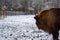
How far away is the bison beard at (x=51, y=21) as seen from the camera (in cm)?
600

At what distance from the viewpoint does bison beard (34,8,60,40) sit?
19.7 ft

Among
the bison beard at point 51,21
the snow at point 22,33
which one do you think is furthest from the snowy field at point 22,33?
the bison beard at point 51,21

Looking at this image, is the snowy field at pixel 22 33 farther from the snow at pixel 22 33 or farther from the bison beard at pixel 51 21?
the bison beard at pixel 51 21

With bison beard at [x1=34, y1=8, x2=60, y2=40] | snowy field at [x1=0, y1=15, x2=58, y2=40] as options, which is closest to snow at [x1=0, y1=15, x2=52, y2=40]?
snowy field at [x1=0, y1=15, x2=58, y2=40]

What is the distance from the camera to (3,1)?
74.9ft

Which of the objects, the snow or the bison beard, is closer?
the bison beard

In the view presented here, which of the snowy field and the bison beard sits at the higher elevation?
the bison beard

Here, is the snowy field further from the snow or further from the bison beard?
the bison beard

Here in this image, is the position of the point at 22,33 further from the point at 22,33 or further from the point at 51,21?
the point at 51,21

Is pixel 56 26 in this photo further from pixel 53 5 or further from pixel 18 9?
pixel 18 9

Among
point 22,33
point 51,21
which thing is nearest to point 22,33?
point 22,33

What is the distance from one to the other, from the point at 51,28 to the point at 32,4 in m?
15.6

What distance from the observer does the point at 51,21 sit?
6020 millimetres

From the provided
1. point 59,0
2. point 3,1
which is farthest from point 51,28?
point 3,1
